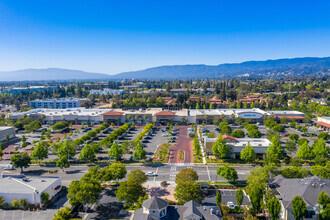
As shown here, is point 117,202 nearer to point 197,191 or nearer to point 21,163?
point 197,191

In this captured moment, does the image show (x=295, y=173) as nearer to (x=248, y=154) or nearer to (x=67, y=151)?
(x=248, y=154)

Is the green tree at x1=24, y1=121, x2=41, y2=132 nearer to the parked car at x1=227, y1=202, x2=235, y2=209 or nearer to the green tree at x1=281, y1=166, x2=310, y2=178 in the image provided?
the parked car at x1=227, y1=202, x2=235, y2=209

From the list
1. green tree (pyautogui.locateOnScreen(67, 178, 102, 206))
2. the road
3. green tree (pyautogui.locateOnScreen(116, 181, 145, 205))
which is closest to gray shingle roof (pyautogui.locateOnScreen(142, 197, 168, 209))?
green tree (pyautogui.locateOnScreen(116, 181, 145, 205))

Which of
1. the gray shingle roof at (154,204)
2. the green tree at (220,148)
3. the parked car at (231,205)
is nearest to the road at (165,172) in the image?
the green tree at (220,148)

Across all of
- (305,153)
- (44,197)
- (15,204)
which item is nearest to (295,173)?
(305,153)

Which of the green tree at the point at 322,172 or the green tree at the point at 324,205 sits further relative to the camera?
the green tree at the point at 322,172

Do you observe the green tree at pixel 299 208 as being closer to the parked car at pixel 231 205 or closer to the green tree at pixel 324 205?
the green tree at pixel 324 205

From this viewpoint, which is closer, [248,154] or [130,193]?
[130,193]
